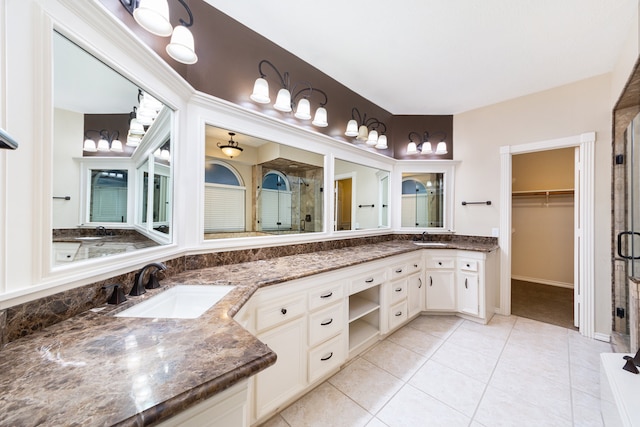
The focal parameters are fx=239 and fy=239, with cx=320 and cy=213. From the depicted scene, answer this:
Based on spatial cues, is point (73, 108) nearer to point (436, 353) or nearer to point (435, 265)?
point (436, 353)

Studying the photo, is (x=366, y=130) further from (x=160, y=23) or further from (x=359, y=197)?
(x=160, y=23)

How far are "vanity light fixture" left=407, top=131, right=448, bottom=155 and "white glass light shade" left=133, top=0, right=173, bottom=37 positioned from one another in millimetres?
3103

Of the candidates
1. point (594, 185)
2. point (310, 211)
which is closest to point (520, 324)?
point (594, 185)

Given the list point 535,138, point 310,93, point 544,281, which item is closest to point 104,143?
point 310,93

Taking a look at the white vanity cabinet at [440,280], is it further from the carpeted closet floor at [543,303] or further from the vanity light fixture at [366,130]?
the vanity light fixture at [366,130]

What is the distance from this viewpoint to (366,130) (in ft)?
9.58

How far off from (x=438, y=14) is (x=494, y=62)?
3.26ft

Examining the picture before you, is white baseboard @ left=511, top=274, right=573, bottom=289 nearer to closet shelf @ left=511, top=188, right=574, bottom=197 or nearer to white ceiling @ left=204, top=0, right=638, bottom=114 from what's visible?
closet shelf @ left=511, top=188, right=574, bottom=197

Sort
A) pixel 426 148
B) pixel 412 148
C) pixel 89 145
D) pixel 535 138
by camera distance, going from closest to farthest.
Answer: pixel 89 145 → pixel 535 138 → pixel 426 148 → pixel 412 148

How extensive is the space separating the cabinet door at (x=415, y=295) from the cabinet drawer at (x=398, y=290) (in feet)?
0.40

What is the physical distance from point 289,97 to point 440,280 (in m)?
2.70

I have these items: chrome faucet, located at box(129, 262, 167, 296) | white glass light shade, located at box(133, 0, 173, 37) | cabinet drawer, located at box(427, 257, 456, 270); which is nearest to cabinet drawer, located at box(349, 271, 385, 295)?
cabinet drawer, located at box(427, 257, 456, 270)

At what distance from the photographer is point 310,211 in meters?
2.72

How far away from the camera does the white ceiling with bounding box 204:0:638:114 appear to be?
5.76ft
